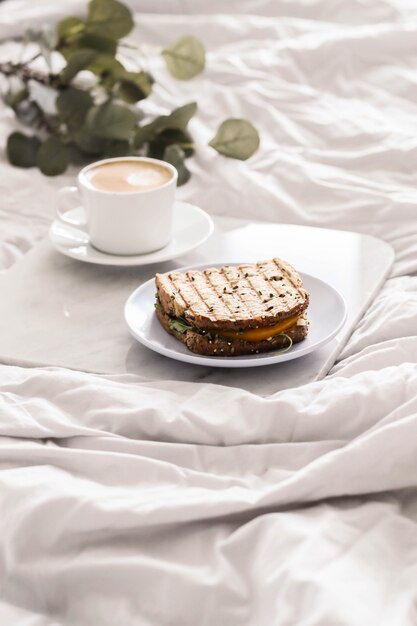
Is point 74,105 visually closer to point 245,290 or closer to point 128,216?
point 128,216

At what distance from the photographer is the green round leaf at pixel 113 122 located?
1553 mm

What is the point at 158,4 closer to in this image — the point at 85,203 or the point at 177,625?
the point at 85,203

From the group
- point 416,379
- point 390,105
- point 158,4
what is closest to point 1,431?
point 416,379

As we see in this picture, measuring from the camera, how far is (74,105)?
5.30 ft

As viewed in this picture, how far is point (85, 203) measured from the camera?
4.06 ft

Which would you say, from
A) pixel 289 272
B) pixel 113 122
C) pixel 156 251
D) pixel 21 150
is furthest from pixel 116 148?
pixel 289 272

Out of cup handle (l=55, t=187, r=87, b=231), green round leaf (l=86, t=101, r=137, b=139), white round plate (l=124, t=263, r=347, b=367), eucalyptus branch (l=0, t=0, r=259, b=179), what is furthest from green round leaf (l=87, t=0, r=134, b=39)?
white round plate (l=124, t=263, r=347, b=367)

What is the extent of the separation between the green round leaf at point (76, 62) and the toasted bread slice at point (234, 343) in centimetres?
81

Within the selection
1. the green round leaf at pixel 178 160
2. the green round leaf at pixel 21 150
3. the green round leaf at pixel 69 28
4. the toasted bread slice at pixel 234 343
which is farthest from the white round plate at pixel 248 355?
the green round leaf at pixel 69 28

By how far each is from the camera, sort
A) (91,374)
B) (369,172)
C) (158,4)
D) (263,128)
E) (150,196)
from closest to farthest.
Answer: (91,374) < (150,196) < (369,172) < (263,128) < (158,4)

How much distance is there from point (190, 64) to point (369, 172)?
1.44ft

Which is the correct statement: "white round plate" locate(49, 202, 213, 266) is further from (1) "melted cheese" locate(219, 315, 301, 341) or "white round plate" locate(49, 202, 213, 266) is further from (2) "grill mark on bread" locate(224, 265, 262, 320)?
(1) "melted cheese" locate(219, 315, 301, 341)

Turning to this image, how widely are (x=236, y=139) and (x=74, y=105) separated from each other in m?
0.30

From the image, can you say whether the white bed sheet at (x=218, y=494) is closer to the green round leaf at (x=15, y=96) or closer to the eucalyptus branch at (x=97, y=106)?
the eucalyptus branch at (x=97, y=106)
